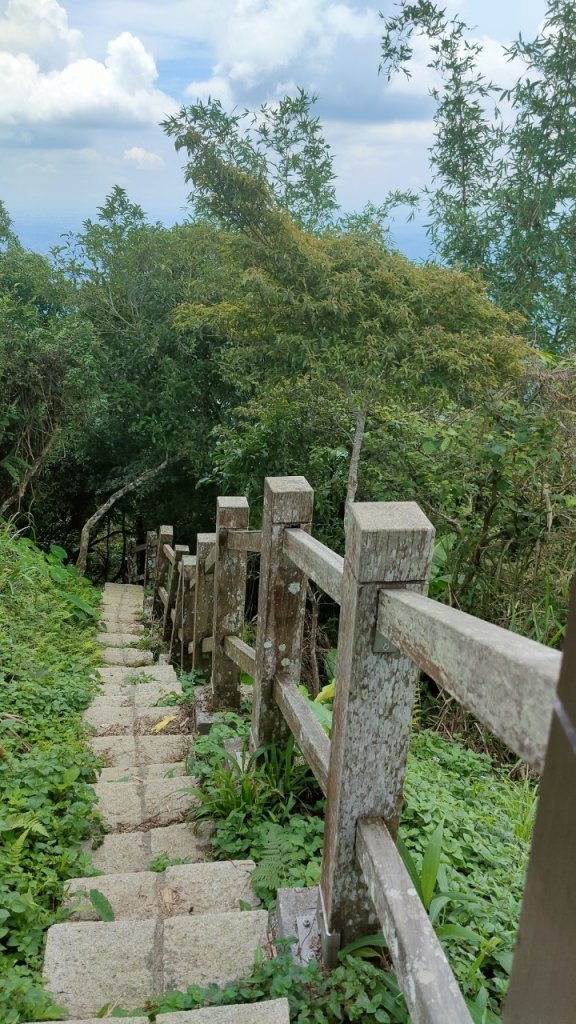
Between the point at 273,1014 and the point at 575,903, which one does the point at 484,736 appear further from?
the point at 575,903

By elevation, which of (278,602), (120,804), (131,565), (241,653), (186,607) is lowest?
(131,565)

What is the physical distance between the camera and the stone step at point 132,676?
18.3 ft

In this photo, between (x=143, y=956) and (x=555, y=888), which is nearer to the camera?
(x=555, y=888)

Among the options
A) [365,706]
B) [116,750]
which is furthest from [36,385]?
[365,706]

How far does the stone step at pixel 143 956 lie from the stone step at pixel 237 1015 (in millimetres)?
205

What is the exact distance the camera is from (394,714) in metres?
1.68

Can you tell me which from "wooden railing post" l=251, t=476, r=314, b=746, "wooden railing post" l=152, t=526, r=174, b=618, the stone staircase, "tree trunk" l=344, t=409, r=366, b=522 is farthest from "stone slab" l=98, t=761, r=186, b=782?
"wooden railing post" l=152, t=526, r=174, b=618

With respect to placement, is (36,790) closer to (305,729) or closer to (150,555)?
(305,729)

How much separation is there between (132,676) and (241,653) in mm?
2540

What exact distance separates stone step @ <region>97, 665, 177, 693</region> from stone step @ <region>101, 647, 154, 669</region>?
0.55 m

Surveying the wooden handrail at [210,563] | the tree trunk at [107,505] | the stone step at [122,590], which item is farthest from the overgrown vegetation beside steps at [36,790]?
the tree trunk at [107,505]

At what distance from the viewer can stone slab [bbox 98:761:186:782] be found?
139 inches

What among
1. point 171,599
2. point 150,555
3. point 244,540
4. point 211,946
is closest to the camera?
point 211,946

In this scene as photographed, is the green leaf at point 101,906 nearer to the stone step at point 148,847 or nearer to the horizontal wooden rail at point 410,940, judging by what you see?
the stone step at point 148,847
